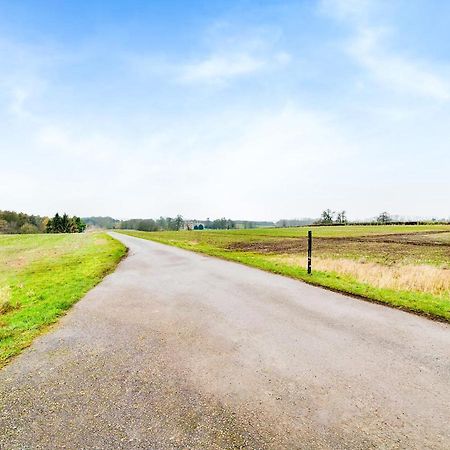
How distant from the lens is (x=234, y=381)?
4.36m

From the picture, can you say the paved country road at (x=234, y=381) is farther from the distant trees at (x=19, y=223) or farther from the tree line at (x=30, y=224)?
the distant trees at (x=19, y=223)

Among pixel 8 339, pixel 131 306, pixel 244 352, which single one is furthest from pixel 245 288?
pixel 8 339

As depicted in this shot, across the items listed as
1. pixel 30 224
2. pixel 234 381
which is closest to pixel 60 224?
pixel 30 224

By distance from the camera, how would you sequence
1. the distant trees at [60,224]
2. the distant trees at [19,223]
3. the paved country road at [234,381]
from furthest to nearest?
the distant trees at [60,224]
the distant trees at [19,223]
the paved country road at [234,381]

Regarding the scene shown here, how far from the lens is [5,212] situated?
463 feet

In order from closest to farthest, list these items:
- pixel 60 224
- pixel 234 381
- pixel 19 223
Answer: pixel 234 381 → pixel 60 224 → pixel 19 223

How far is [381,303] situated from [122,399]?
720 centimetres

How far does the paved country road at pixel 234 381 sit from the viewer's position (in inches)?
129

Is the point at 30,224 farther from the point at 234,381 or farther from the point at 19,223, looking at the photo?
the point at 234,381

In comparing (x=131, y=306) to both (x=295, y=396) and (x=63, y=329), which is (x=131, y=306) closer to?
(x=63, y=329)

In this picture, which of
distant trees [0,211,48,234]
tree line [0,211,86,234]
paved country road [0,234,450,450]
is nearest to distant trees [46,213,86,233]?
tree line [0,211,86,234]

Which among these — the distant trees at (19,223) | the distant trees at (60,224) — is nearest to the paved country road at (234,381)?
the distant trees at (60,224)

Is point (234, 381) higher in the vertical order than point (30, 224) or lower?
lower

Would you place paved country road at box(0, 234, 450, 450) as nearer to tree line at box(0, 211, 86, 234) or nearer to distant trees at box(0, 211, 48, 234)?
tree line at box(0, 211, 86, 234)
